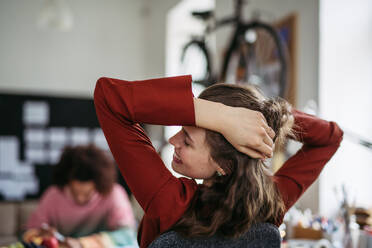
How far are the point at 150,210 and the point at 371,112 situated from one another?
67.7 inches

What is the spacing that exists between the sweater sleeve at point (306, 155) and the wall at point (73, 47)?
3836 mm

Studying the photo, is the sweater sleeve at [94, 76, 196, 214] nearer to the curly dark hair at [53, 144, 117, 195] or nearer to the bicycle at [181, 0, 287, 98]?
the bicycle at [181, 0, 287, 98]

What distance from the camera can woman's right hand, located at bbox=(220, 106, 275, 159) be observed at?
26.2 inches

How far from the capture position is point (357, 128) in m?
2.01

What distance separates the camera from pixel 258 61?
2.56 m

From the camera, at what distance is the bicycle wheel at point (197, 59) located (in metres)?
2.86

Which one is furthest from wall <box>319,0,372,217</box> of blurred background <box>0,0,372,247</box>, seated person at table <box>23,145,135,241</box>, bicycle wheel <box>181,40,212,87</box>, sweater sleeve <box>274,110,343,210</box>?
seated person at table <box>23,145,135,241</box>

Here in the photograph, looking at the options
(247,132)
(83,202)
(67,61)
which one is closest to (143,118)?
(247,132)

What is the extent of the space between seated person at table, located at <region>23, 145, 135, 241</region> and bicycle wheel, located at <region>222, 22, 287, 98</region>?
0.97 metres

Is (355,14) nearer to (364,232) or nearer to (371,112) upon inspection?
(371,112)

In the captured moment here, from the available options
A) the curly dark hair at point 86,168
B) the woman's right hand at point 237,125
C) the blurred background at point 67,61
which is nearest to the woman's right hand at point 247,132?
the woman's right hand at point 237,125

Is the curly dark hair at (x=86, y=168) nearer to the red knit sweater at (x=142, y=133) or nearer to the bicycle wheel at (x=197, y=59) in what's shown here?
the bicycle wheel at (x=197, y=59)

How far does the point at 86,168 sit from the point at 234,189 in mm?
1664

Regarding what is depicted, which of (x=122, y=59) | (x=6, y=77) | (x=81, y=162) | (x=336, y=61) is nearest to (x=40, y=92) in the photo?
(x=6, y=77)
